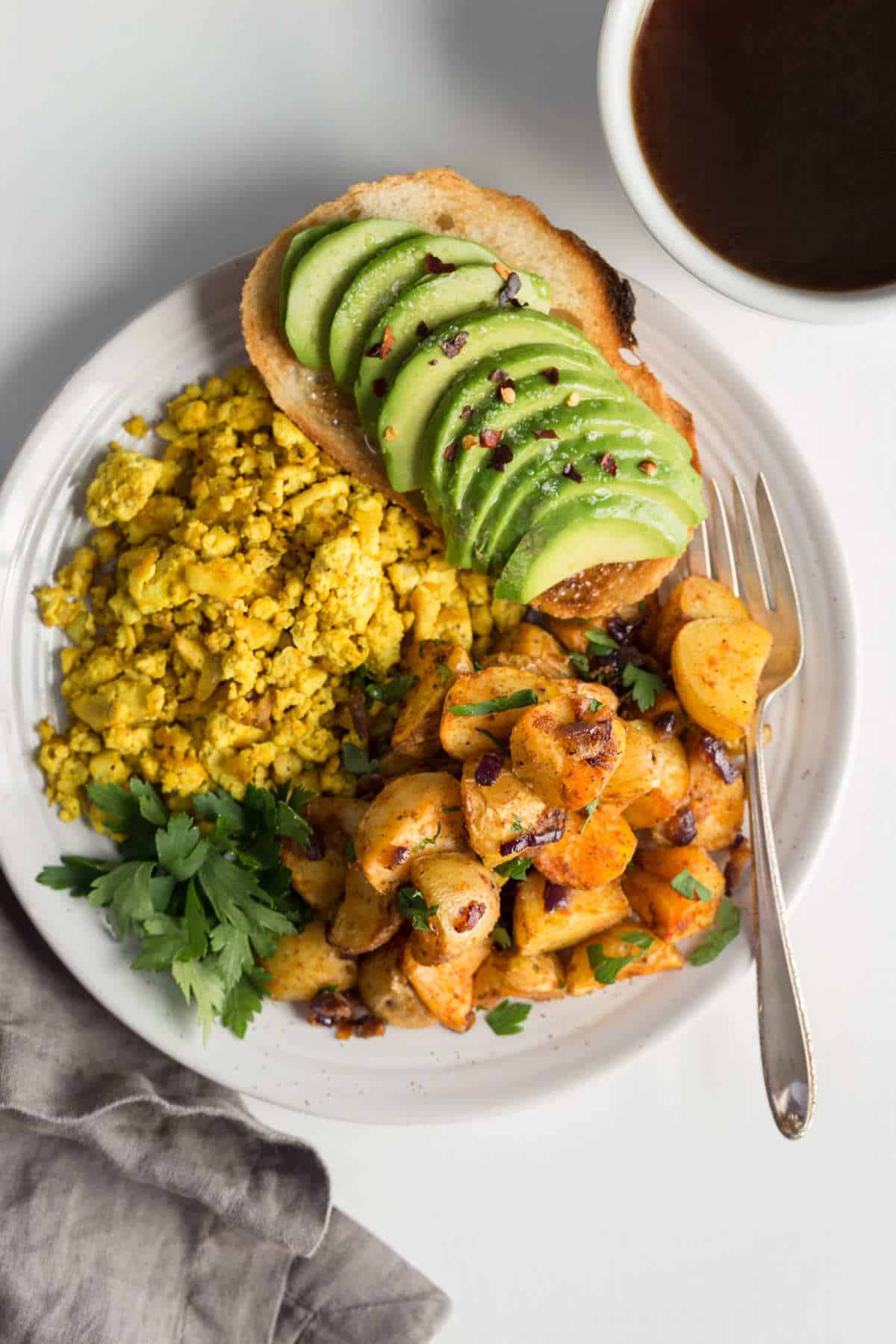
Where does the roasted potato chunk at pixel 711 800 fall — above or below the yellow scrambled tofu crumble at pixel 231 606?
below

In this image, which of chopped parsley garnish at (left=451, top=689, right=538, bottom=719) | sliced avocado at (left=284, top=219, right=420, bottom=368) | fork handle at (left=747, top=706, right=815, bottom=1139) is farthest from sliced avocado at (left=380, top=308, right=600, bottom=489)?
fork handle at (left=747, top=706, right=815, bottom=1139)

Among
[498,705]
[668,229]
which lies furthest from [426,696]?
[668,229]

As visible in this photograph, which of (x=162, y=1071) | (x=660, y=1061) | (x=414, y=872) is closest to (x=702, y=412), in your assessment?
(x=414, y=872)

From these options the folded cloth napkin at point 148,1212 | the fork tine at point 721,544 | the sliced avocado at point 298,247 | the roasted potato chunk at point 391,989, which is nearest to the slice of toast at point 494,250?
the sliced avocado at point 298,247

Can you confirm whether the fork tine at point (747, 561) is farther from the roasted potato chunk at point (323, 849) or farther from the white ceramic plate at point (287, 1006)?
the roasted potato chunk at point (323, 849)

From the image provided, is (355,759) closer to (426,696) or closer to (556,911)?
(426,696)

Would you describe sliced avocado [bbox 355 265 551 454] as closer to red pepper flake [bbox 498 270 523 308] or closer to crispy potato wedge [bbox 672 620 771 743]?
red pepper flake [bbox 498 270 523 308]
